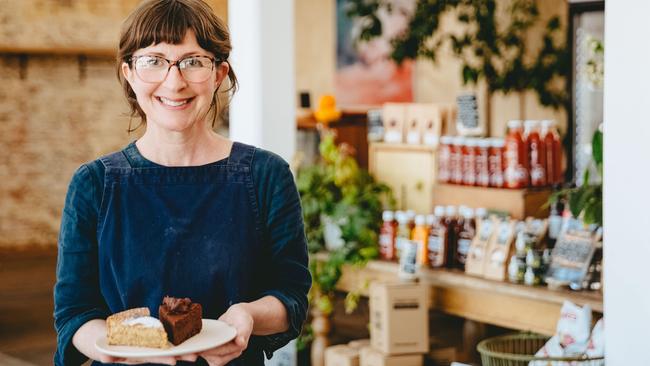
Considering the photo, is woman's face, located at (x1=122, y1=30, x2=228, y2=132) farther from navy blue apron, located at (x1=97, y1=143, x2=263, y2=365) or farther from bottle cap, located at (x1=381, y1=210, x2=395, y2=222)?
bottle cap, located at (x1=381, y1=210, x2=395, y2=222)

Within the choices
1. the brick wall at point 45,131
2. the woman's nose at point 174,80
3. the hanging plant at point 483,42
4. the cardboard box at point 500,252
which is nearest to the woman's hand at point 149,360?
the woman's nose at point 174,80

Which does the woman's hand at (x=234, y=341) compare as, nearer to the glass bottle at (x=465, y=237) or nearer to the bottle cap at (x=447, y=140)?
the glass bottle at (x=465, y=237)

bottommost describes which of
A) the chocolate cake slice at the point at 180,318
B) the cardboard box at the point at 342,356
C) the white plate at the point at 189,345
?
the cardboard box at the point at 342,356

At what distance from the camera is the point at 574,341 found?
3463mm

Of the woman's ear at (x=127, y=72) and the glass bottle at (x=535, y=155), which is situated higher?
the woman's ear at (x=127, y=72)

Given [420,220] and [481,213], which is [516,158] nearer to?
[481,213]

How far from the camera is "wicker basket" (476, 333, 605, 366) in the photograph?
10.7 ft

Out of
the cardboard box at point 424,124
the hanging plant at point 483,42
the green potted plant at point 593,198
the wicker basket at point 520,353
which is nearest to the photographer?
the wicker basket at point 520,353

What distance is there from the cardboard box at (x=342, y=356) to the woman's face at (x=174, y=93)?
2.97 metres

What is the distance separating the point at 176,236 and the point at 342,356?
9.60ft

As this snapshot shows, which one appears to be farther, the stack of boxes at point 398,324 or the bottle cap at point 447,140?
the bottle cap at point 447,140

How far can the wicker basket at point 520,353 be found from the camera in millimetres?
3264
